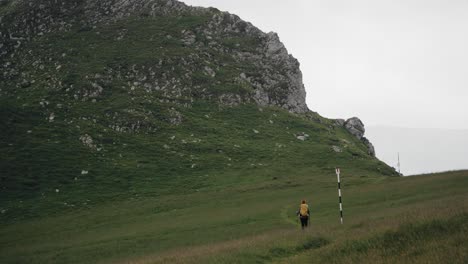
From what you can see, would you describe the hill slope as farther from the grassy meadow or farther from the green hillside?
the grassy meadow

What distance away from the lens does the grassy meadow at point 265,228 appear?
19.5m

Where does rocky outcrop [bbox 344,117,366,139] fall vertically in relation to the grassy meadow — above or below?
above

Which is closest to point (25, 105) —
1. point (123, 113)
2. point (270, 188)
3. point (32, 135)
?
point (32, 135)

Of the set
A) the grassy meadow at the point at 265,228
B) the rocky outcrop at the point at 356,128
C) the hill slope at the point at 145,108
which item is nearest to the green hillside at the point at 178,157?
the grassy meadow at the point at 265,228

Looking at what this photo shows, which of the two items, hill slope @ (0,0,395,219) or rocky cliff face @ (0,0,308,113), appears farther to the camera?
rocky cliff face @ (0,0,308,113)

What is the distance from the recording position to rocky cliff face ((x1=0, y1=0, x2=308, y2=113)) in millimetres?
147525

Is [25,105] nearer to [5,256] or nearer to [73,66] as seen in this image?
[73,66]

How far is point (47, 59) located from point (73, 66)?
10.6m

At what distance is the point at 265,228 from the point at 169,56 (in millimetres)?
122799

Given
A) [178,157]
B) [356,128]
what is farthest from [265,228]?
[356,128]

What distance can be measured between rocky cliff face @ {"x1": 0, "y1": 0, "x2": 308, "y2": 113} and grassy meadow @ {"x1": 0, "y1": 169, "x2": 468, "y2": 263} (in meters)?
68.8

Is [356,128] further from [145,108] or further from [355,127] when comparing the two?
[145,108]

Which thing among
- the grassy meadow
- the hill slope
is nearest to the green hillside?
the grassy meadow

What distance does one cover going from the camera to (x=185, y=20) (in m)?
185
